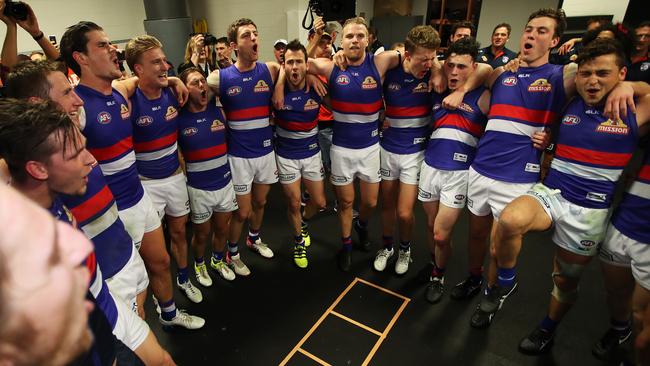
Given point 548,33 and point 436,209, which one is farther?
point 436,209

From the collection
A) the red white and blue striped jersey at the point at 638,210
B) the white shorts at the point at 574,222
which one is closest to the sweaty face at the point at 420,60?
the white shorts at the point at 574,222

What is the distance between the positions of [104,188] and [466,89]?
242 centimetres

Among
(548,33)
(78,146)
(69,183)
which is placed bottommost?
(69,183)

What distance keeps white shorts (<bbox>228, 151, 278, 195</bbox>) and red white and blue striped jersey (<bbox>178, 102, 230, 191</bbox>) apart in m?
0.14

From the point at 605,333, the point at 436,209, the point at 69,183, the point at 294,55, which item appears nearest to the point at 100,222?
the point at 69,183

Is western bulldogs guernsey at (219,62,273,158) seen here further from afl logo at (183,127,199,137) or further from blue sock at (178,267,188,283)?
blue sock at (178,267,188,283)

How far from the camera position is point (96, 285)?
1.33 metres

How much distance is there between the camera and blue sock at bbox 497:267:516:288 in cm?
232

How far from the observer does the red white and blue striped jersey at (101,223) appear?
1745 mm

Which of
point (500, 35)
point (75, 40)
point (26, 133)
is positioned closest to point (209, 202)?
point (75, 40)

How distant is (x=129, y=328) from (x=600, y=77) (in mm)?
2642

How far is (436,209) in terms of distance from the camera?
9.75 feet

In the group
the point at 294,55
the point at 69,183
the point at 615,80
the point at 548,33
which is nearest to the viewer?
the point at 69,183

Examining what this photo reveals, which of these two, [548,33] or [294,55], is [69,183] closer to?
[294,55]
